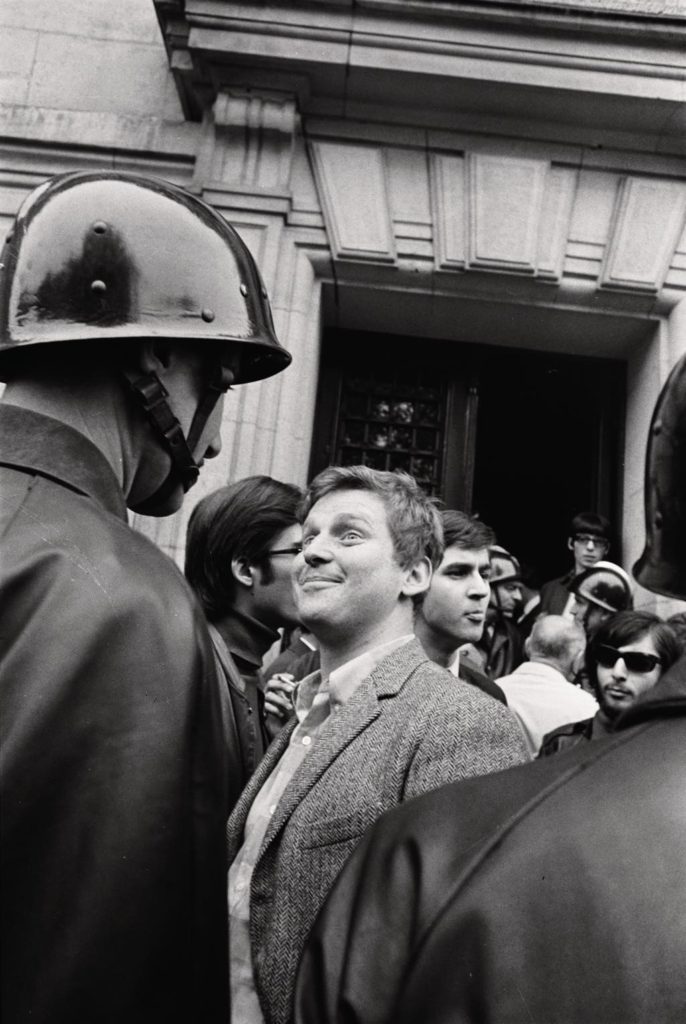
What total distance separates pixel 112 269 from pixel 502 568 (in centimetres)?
470

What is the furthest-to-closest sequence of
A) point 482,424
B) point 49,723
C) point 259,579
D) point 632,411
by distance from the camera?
point 482,424
point 632,411
point 259,579
point 49,723

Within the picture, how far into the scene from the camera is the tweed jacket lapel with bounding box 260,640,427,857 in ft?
7.52

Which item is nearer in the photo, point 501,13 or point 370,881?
point 370,881

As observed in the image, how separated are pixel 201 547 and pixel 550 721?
68.1 inches

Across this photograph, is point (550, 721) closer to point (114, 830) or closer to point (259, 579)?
point (259, 579)

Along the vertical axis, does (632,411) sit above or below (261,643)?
above

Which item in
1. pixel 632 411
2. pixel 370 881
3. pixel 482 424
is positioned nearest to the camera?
pixel 370 881

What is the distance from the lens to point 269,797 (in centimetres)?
246

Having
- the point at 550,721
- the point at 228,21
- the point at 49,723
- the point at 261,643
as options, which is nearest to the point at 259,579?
the point at 261,643

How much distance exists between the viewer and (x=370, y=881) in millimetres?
1298

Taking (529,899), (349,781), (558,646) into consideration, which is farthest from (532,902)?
(558,646)

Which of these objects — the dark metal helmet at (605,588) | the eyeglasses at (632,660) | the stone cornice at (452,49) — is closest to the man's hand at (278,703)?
the eyeglasses at (632,660)

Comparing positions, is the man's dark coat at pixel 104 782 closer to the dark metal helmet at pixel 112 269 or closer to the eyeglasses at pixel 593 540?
the dark metal helmet at pixel 112 269

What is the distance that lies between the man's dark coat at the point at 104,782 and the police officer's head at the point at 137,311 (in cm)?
41
